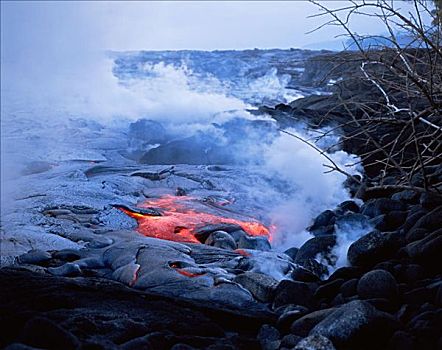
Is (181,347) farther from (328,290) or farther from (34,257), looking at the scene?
(34,257)

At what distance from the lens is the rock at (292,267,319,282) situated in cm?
418

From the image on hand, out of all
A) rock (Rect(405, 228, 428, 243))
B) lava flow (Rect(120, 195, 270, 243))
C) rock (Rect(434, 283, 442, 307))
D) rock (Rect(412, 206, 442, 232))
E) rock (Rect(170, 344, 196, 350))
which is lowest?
lava flow (Rect(120, 195, 270, 243))

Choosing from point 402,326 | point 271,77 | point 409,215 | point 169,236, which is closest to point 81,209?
point 169,236

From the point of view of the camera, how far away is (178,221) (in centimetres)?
633

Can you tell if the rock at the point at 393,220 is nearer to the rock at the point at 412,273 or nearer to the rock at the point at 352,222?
the rock at the point at 352,222

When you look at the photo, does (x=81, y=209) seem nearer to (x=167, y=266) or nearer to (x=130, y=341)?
(x=167, y=266)

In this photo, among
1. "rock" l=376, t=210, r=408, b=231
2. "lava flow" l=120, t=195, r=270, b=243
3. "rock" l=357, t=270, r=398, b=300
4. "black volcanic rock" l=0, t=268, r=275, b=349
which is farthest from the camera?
"lava flow" l=120, t=195, r=270, b=243

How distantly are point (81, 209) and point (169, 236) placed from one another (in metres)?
1.25

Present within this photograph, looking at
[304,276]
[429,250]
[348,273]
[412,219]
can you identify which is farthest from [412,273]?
[412,219]

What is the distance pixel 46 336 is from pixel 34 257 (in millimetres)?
2581

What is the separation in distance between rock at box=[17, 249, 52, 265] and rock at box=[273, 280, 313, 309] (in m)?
2.20

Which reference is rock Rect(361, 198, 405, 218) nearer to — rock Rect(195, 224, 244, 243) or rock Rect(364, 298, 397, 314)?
rock Rect(195, 224, 244, 243)

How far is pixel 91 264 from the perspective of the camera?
450cm

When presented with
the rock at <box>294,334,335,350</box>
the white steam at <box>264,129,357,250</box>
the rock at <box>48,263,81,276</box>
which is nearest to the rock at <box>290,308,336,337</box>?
the rock at <box>294,334,335,350</box>
